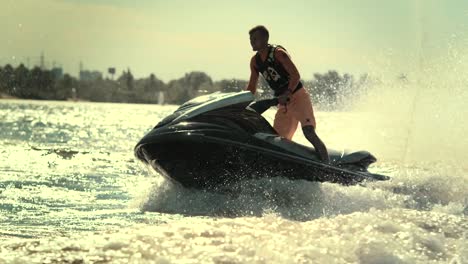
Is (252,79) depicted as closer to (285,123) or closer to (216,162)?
(285,123)

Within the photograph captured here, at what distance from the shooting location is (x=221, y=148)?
706cm

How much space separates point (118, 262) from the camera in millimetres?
3947

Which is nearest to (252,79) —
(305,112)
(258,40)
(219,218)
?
(258,40)

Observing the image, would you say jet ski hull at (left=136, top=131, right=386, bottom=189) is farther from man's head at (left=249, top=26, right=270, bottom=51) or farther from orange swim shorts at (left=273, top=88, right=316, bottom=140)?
man's head at (left=249, top=26, right=270, bottom=51)

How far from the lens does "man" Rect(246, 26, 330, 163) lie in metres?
7.79

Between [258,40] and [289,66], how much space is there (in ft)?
1.72

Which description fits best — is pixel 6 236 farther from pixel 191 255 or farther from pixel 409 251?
pixel 409 251

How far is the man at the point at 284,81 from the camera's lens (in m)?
7.79

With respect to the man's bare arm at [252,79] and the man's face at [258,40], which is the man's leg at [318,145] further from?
the man's face at [258,40]

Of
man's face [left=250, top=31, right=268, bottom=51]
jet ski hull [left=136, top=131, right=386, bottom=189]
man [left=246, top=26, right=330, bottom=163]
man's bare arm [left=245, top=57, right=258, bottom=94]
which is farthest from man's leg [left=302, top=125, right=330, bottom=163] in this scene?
man's face [left=250, top=31, right=268, bottom=51]

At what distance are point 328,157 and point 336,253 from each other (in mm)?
3754

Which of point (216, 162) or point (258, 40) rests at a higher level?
point (258, 40)

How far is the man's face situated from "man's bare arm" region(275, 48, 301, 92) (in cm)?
21

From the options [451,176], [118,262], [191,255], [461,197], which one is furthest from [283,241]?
[451,176]
